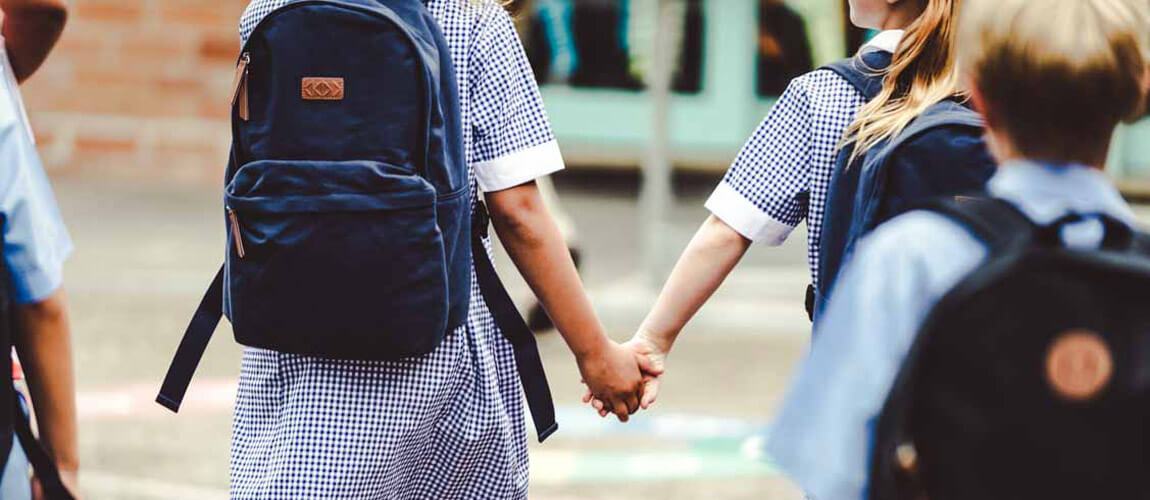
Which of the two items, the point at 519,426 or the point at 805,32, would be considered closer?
the point at 519,426

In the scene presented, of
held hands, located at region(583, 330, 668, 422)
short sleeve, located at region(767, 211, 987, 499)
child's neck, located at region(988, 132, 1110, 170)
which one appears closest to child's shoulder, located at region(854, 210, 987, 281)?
short sleeve, located at region(767, 211, 987, 499)

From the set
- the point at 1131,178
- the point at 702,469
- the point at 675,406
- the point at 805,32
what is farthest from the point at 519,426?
the point at 1131,178

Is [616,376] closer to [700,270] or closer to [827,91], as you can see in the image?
[700,270]

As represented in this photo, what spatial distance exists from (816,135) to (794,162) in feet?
0.29

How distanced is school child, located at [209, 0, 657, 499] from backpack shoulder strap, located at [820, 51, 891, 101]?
54 cm

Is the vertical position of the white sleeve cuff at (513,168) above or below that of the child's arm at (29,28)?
below

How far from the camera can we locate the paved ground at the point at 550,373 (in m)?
5.73

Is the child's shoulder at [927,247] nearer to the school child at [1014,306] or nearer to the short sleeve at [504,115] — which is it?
the school child at [1014,306]

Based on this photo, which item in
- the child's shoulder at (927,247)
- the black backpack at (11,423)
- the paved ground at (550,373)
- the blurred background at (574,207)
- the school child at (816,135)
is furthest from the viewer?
the blurred background at (574,207)

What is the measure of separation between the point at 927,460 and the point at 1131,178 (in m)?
12.0

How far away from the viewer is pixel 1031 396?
5.86 feet

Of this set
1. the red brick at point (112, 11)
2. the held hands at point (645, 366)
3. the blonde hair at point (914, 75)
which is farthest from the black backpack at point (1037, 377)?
the red brick at point (112, 11)

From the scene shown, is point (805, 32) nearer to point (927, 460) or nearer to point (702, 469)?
point (702, 469)

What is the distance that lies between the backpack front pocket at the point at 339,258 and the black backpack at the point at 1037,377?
0.99m
